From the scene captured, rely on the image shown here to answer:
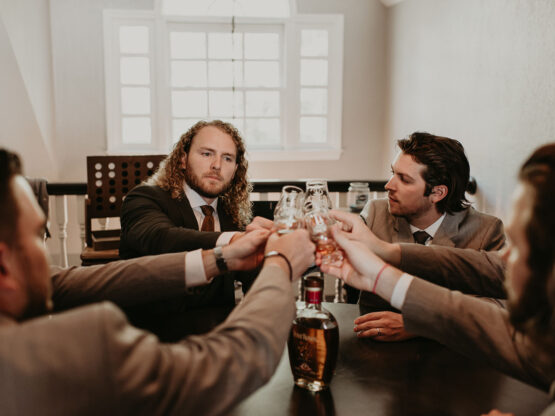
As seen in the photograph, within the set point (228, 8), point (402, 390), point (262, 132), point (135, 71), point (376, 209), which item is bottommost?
point (402, 390)

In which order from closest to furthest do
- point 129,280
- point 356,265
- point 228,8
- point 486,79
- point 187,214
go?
point 356,265, point 129,280, point 187,214, point 486,79, point 228,8

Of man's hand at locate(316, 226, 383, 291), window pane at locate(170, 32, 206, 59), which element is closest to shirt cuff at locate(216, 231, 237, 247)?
man's hand at locate(316, 226, 383, 291)

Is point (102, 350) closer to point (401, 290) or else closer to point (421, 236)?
point (401, 290)

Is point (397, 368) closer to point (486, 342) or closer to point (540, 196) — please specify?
point (486, 342)

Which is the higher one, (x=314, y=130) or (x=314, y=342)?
(x=314, y=130)

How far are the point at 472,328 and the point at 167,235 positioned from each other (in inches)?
44.6

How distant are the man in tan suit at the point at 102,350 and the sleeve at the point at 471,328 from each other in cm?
28

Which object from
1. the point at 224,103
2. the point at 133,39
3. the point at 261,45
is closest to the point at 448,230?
the point at 224,103

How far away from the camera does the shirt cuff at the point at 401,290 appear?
1036 millimetres

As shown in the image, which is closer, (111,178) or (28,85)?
(111,178)

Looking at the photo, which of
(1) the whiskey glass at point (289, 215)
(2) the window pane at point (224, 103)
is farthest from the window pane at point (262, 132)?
(1) the whiskey glass at point (289, 215)

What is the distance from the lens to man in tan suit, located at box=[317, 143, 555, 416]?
74 centimetres

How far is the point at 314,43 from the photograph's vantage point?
538 cm

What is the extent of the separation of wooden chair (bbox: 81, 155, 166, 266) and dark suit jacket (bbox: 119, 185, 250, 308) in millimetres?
884
